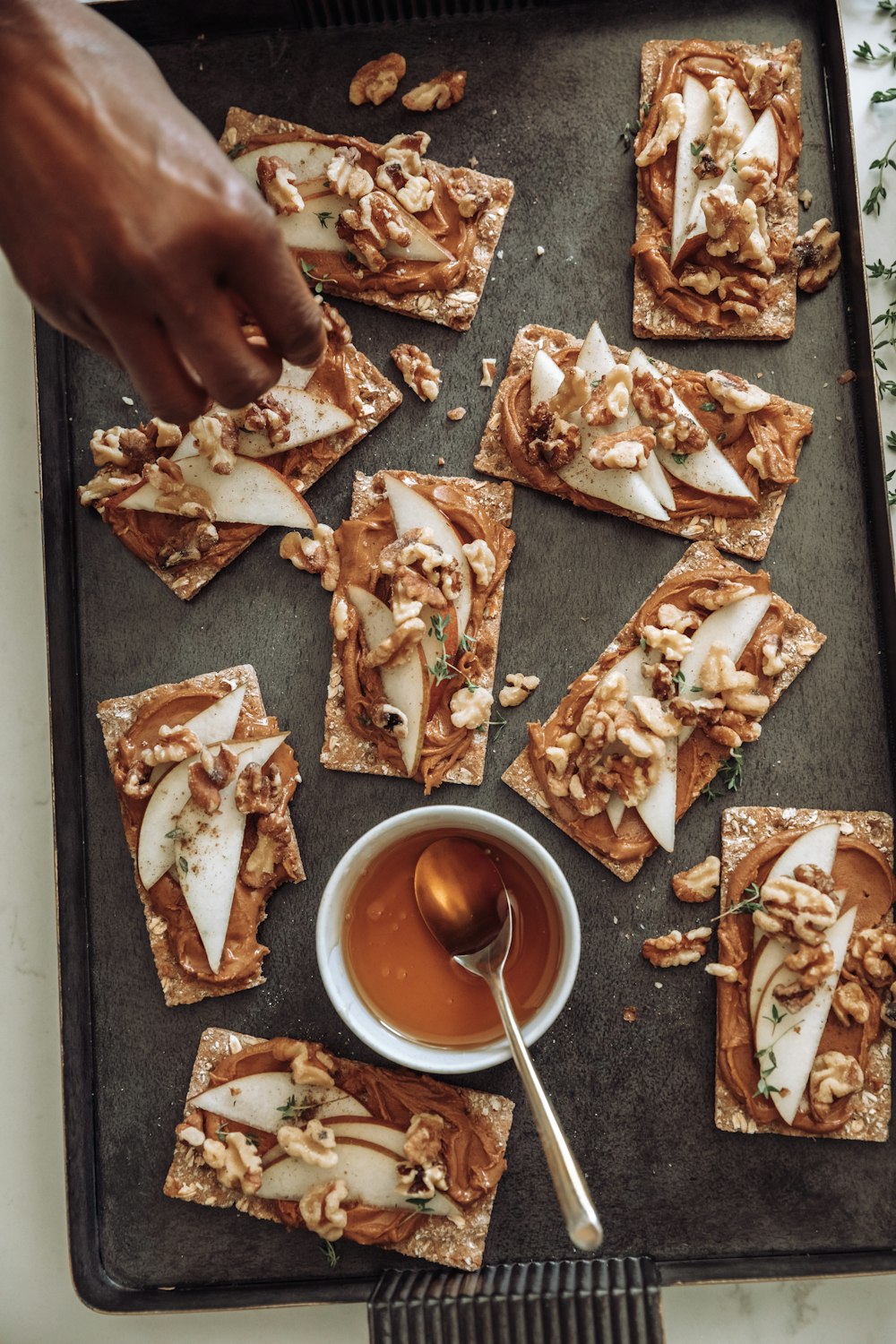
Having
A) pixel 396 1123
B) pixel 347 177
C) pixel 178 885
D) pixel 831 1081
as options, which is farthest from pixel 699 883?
pixel 347 177

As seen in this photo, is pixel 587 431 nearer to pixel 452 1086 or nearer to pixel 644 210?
pixel 644 210

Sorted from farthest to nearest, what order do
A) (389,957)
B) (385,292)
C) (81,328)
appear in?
(385,292)
(389,957)
(81,328)

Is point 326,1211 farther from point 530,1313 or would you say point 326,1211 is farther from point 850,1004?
point 850,1004

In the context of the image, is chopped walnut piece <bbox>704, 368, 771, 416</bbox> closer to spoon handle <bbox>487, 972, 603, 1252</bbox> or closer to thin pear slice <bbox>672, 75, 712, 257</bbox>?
thin pear slice <bbox>672, 75, 712, 257</bbox>

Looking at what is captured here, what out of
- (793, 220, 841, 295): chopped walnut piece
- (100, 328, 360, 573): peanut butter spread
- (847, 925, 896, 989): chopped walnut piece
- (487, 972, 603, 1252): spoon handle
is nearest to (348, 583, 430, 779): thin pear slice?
(100, 328, 360, 573): peanut butter spread

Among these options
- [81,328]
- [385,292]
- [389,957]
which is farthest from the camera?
[385,292]

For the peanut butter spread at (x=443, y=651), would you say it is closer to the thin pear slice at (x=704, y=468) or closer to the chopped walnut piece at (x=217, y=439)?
the chopped walnut piece at (x=217, y=439)

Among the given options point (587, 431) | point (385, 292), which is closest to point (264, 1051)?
point (587, 431)
